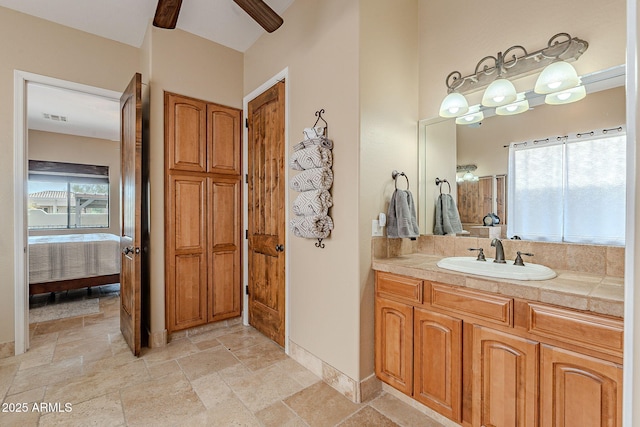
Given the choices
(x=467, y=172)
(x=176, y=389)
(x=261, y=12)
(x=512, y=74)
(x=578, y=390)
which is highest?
(x=261, y=12)

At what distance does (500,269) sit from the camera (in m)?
1.65

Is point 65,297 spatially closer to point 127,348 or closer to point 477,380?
point 127,348

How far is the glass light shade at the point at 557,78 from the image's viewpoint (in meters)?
1.63

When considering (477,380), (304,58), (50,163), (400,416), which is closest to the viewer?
(477,380)

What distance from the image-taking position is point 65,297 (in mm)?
4262

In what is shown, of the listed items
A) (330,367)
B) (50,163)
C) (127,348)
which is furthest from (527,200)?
(50,163)

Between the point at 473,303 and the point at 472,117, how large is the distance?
1.34m

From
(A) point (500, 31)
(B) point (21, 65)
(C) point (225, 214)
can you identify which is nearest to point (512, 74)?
(A) point (500, 31)

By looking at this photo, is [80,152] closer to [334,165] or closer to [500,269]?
[334,165]

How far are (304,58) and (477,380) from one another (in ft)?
→ 8.10

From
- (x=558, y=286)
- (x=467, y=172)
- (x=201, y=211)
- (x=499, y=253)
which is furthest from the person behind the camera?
(x=201, y=211)

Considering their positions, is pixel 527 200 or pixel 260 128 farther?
pixel 260 128

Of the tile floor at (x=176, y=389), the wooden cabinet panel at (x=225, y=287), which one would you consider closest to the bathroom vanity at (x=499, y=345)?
the tile floor at (x=176, y=389)

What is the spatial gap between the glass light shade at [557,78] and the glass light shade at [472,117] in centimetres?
40
